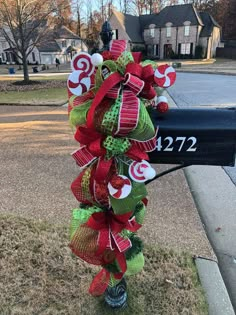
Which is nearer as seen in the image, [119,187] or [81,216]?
[119,187]

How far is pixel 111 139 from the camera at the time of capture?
4.37 feet

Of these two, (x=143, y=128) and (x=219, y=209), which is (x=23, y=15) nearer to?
(x=219, y=209)

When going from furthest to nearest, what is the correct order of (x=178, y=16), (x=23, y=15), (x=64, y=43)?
(x=64, y=43)
(x=178, y=16)
(x=23, y=15)

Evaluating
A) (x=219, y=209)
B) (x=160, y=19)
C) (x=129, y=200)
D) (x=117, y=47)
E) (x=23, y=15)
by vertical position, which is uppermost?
(x=160, y=19)

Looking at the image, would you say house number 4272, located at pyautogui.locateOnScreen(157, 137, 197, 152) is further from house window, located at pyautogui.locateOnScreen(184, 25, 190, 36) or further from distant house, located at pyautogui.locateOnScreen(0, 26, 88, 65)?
house window, located at pyautogui.locateOnScreen(184, 25, 190, 36)

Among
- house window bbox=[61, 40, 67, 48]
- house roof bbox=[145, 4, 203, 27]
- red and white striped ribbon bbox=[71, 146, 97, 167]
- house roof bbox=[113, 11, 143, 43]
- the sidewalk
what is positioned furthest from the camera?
house window bbox=[61, 40, 67, 48]

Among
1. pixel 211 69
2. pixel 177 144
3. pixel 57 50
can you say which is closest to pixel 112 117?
pixel 177 144

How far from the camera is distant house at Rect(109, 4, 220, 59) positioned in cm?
4260

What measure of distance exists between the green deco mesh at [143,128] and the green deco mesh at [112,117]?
0.31 ft

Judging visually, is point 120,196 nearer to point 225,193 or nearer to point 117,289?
point 117,289

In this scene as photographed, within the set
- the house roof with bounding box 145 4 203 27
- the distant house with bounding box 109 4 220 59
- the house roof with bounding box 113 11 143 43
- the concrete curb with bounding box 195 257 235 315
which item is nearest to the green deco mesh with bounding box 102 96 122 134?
the concrete curb with bounding box 195 257 235 315

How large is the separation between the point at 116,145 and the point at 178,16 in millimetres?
48302

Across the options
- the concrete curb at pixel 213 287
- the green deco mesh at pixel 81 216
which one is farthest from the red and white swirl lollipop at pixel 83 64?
the concrete curb at pixel 213 287

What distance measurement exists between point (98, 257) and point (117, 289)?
430 millimetres
